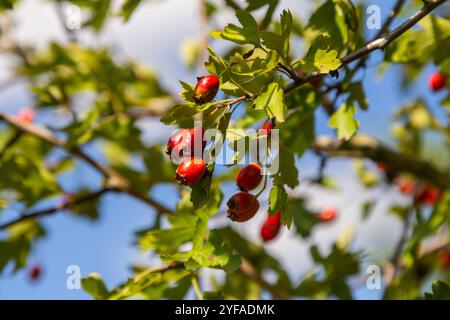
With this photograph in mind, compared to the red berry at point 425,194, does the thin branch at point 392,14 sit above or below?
below

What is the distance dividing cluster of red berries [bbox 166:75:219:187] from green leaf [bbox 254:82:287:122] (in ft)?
0.30

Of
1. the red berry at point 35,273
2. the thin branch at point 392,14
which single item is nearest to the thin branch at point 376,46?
the thin branch at point 392,14

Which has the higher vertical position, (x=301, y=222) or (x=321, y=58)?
(x=301, y=222)

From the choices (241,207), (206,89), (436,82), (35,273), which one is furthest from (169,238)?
(35,273)

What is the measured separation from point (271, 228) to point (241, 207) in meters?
0.83

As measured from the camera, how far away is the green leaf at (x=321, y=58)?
4.17 feet

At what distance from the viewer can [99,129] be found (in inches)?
96.3

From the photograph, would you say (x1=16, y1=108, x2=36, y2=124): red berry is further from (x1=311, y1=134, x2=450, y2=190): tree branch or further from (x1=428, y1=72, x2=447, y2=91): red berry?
(x1=428, y1=72, x2=447, y2=91): red berry

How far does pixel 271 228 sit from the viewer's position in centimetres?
226

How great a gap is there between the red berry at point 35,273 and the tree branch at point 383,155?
1.94 m

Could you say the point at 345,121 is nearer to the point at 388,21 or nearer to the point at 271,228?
the point at 388,21

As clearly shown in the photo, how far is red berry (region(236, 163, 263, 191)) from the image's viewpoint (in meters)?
1.46

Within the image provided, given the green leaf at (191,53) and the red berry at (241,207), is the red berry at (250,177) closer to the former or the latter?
the red berry at (241,207)
